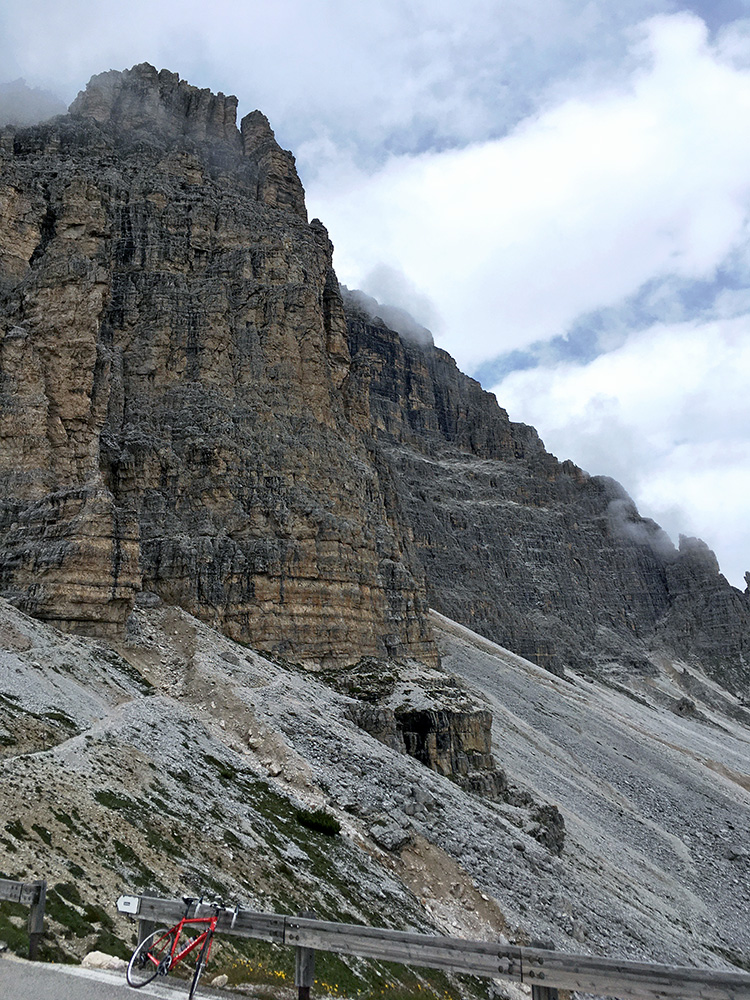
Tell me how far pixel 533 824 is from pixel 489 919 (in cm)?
1524

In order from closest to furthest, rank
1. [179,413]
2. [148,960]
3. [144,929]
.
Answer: [148,960] < [144,929] < [179,413]

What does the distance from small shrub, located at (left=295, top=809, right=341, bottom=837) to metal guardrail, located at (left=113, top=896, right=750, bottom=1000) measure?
18.6m

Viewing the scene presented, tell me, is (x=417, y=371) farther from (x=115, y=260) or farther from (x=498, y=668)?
(x=115, y=260)

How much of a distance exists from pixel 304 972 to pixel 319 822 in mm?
19351

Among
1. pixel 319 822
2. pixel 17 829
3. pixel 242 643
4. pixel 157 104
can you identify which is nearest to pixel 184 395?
pixel 242 643

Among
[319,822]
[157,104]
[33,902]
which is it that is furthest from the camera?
[157,104]

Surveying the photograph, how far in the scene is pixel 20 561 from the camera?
1569 inches

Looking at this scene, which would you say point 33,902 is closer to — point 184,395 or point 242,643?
point 242,643

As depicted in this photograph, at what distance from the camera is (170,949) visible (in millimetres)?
9359

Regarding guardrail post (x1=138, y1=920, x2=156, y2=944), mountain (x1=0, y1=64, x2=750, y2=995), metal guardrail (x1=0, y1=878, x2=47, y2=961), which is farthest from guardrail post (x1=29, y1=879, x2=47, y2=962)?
guardrail post (x1=138, y1=920, x2=156, y2=944)

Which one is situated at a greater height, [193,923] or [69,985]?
[193,923]

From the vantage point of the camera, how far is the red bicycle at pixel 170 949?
9117 mm

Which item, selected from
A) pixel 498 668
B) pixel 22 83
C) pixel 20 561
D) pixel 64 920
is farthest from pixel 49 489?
pixel 22 83

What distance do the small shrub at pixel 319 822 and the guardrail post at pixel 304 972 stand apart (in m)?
19.0
